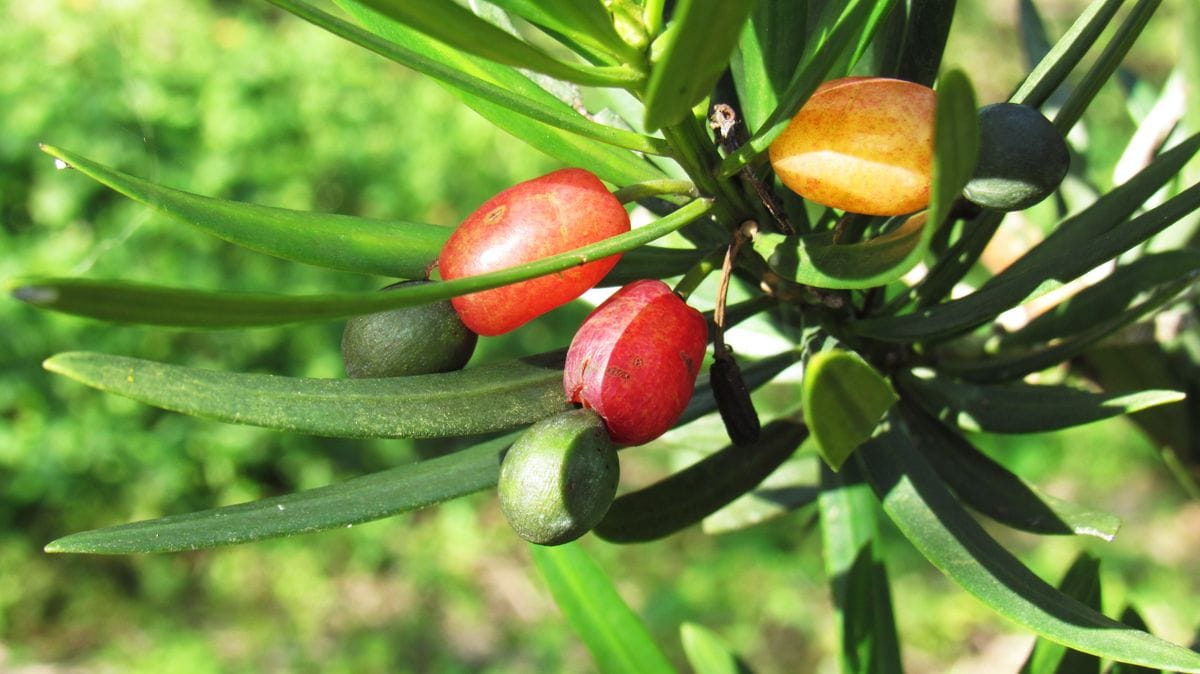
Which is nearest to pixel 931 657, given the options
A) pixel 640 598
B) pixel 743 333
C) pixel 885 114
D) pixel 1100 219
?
pixel 640 598

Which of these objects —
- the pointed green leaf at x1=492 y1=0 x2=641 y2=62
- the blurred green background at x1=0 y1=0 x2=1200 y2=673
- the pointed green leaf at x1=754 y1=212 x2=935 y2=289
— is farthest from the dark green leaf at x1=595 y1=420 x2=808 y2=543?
the blurred green background at x1=0 y1=0 x2=1200 y2=673

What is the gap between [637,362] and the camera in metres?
0.50

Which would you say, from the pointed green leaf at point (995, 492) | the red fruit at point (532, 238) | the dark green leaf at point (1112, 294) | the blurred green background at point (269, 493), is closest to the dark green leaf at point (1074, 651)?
the pointed green leaf at point (995, 492)

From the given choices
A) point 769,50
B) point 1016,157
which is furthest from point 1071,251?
point 769,50

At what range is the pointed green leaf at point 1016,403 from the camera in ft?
2.05

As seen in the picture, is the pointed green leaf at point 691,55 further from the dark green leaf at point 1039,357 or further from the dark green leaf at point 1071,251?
the dark green leaf at point 1039,357

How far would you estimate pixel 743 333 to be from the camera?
35.6 inches

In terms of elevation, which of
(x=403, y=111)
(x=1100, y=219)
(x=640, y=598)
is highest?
(x=403, y=111)

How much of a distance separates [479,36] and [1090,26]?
0.31m

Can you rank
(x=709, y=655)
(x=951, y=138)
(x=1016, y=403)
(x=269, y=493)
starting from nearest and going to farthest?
(x=951, y=138) < (x=1016, y=403) < (x=709, y=655) < (x=269, y=493)

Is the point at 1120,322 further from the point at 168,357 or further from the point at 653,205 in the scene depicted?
the point at 168,357

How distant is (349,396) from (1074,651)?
21.0 inches

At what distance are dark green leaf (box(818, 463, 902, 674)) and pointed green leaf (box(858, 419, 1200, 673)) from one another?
0.47ft

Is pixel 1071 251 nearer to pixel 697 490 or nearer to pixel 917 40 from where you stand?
pixel 917 40
